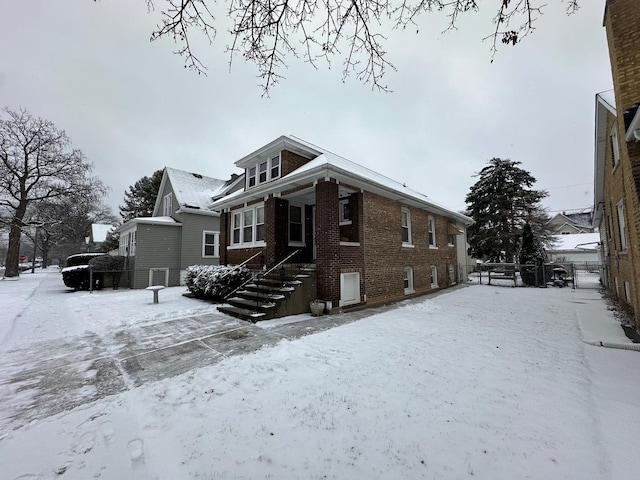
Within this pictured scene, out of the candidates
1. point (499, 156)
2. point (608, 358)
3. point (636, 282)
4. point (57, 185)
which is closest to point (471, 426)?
point (608, 358)

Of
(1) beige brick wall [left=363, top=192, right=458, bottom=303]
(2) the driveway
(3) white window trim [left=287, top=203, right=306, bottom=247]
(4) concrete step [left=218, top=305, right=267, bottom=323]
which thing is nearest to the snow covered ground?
(2) the driveway

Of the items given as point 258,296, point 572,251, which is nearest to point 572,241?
point 572,251

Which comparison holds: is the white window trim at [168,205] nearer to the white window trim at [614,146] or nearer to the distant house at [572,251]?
the white window trim at [614,146]

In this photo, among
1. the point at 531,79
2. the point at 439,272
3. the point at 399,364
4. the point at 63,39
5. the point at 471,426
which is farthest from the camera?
the point at 439,272

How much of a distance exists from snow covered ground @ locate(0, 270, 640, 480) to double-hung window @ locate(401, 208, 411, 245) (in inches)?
270

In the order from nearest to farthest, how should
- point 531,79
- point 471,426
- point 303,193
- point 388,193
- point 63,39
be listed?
point 471,426 → point 63,39 → point 531,79 → point 303,193 → point 388,193

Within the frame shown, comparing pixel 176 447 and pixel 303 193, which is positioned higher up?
pixel 303 193

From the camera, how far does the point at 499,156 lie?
26203mm

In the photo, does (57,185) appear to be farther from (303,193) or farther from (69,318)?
(303,193)

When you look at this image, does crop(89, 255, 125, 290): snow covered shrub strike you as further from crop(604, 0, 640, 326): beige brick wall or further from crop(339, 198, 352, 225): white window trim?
A: crop(604, 0, 640, 326): beige brick wall

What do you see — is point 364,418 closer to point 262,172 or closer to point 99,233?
point 262,172

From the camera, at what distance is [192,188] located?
62.3 ft

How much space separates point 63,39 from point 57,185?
2722 cm

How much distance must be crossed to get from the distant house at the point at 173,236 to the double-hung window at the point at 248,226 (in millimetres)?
3587
